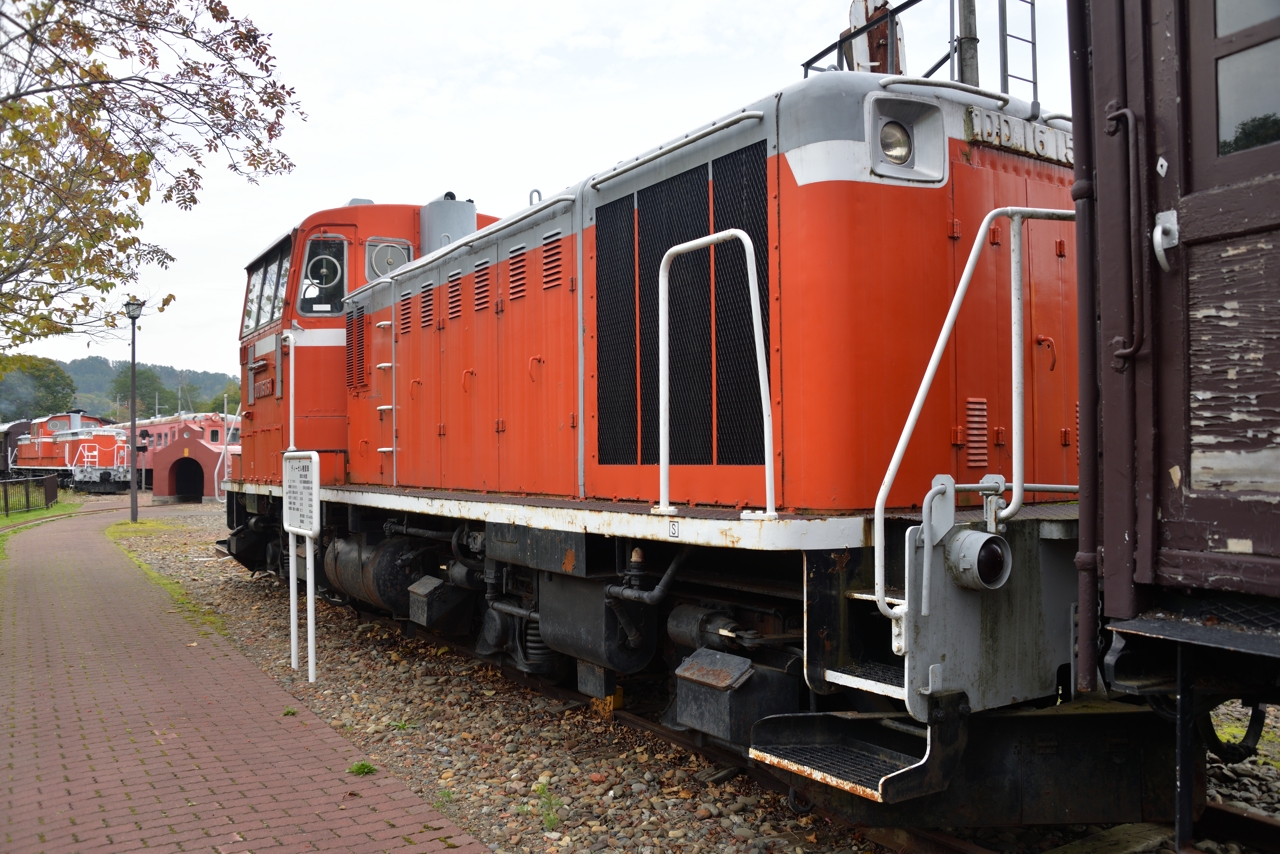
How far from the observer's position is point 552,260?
608 centimetres

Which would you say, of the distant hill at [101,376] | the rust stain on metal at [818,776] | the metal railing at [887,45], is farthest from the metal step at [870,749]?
the distant hill at [101,376]

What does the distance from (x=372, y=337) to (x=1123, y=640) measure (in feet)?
25.2

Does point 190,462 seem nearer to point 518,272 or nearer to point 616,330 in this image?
point 518,272

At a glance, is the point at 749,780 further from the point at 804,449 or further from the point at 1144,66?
the point at 1144,66

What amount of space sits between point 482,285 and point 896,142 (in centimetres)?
373

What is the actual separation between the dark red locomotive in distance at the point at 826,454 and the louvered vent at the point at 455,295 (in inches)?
31.9

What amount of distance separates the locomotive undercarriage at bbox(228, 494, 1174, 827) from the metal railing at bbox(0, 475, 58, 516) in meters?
28.8

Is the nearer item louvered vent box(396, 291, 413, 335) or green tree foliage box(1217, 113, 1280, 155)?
green tree foliage box(1217, 113, 1280, 155)

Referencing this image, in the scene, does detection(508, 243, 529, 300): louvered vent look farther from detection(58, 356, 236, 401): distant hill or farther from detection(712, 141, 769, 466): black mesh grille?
detection(58, 356, 236, 401): distant hill

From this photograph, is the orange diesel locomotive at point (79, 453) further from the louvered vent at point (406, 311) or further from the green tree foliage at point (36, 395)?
the louvered vent at point (406, 311)

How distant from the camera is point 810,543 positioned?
11.8ft

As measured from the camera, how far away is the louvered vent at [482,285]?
23.0 ft

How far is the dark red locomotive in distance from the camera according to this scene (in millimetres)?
3504

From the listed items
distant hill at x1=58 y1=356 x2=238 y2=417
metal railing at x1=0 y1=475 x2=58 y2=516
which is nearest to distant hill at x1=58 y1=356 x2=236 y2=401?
distant hill at x1=58 y1=356 x2=238 y2=417
